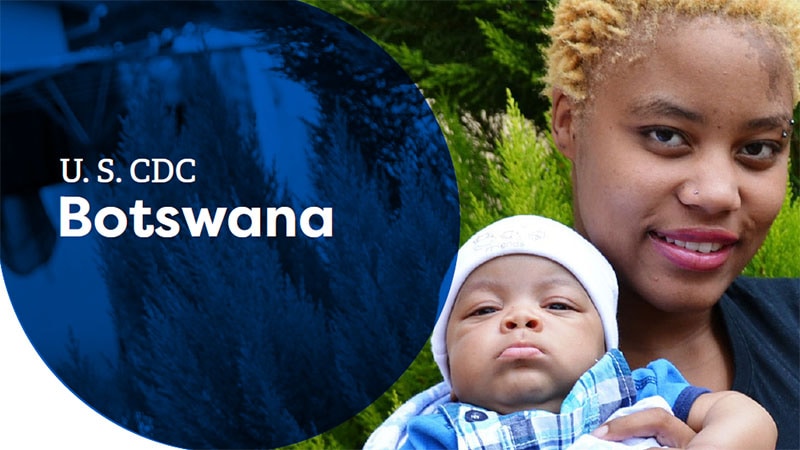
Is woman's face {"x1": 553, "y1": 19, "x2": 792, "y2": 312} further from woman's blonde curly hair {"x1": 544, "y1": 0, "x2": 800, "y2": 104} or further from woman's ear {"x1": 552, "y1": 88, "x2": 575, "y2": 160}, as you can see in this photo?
woman's ear {"x1": 552, "y1": 88, "x2": 575, "y2": 160}

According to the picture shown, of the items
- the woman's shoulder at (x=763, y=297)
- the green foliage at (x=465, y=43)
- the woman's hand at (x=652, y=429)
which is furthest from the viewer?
the green foliage at (x=465, y=43)

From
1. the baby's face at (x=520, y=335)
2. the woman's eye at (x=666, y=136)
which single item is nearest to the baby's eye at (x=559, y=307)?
the baby's face at (x=520, y=335)

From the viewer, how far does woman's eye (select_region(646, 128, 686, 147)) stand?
2.11m

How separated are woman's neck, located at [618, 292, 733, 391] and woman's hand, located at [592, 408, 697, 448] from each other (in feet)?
1.14

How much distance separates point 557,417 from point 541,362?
11cm

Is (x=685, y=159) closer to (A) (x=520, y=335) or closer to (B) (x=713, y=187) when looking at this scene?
(B) (x=713, y=187)

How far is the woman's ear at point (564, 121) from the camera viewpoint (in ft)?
7.70

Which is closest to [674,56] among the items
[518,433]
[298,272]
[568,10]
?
[568,10]

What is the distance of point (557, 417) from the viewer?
1977mm

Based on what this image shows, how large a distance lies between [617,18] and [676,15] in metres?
0.12

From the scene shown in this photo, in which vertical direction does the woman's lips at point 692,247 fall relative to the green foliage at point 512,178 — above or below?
below

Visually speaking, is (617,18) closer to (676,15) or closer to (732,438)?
(676,15)

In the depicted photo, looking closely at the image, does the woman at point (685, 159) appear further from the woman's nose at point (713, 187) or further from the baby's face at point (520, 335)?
the baby's face at point (520, 335)

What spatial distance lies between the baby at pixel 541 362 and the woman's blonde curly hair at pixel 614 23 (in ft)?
1.11
